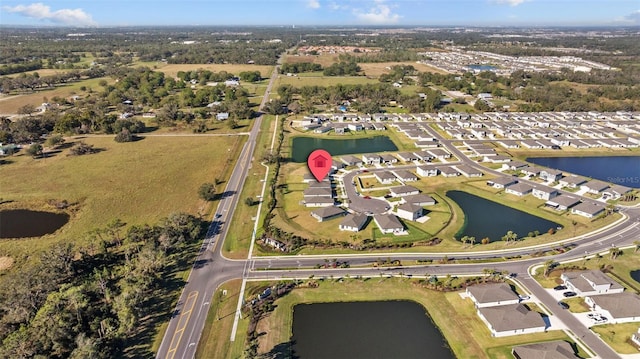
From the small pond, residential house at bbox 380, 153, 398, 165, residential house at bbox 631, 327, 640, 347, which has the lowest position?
the small pond

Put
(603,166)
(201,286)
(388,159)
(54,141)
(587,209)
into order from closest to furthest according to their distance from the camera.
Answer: (201,286), (587,209), (388,159), (603,166), (54,141)

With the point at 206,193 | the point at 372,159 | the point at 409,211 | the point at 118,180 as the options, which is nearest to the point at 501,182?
the point at 409,211

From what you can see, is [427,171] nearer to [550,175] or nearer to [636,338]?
[550,175]

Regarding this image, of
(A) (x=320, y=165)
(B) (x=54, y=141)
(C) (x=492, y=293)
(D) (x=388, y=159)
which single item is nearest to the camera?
(C) (x=492, y=293)

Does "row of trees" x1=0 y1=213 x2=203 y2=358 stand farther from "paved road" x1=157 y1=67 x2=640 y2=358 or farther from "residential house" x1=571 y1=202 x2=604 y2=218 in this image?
"residential house" x1=571 y1=202 x2=604 y2=218

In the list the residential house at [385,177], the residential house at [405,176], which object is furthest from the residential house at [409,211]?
the residential house at [405,176]

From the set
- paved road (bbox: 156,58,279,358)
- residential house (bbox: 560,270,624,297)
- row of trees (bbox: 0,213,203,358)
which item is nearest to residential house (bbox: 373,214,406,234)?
paved road (bbox: 156,58,279,358)
